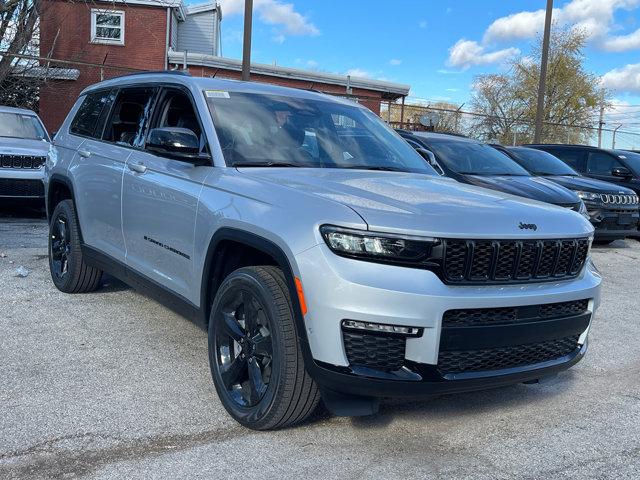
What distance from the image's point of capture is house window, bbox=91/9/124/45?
24.2 metres

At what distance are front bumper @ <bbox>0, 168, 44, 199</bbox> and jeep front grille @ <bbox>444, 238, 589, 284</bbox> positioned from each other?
30.4 ft

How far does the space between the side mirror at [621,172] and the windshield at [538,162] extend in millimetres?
1226

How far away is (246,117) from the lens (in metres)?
4.25

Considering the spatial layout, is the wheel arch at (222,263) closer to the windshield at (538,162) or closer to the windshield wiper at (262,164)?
the windshield wiper at (262,164)

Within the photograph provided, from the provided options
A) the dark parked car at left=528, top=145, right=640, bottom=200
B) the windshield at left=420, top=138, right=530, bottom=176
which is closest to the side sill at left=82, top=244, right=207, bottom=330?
the windshield at left=420, top=138, right=530, bottom=176

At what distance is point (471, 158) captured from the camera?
957cm

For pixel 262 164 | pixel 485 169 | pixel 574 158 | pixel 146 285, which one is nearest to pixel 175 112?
pixel 262 164

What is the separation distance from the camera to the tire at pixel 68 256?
5823 mm

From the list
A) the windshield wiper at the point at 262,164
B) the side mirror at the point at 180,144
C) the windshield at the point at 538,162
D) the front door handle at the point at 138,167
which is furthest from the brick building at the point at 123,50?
the windshield wiper at the point at 262,164

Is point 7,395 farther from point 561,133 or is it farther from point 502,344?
point 561,133

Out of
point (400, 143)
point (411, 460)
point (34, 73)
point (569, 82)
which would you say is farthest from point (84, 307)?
point (569, 82)

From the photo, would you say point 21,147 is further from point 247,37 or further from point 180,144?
point 180,144

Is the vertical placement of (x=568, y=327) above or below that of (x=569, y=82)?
below

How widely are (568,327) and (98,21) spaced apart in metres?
24.4
